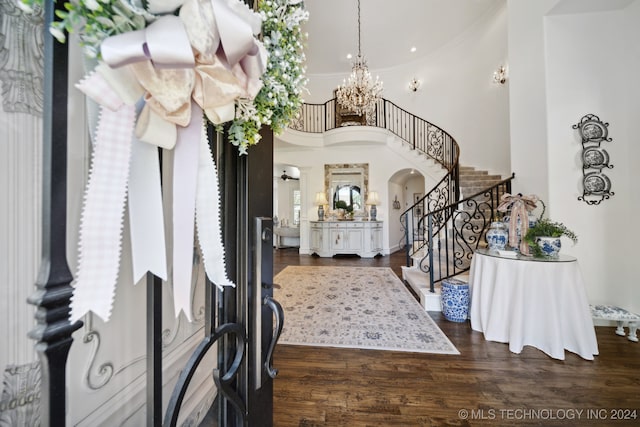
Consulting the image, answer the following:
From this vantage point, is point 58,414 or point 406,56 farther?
point 406,56

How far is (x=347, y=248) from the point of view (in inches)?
248

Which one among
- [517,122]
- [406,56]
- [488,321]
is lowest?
[488,321]

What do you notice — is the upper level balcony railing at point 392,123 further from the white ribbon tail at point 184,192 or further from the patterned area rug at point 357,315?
the white ribbon tail at point 184,192

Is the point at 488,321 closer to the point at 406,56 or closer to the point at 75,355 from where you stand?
the point at 75,355

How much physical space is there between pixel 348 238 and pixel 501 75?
5024 mm

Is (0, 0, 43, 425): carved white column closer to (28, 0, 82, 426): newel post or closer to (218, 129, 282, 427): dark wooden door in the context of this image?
(28, 0, 82, 426): newel post

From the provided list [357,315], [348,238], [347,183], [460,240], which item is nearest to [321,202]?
[347,183]

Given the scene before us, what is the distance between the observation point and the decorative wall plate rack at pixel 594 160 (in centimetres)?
239

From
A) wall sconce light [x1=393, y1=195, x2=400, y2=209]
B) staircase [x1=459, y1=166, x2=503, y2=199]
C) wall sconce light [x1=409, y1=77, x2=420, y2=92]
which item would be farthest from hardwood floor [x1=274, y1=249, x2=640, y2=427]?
wall sconce light [x1=409, y1=77, x2=420, y2=92]

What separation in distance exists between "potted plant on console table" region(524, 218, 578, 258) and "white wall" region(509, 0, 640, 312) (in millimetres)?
591

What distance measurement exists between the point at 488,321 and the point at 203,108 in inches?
106

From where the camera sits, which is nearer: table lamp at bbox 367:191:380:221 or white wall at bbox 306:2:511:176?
white wall at bbox 306:2:511:176

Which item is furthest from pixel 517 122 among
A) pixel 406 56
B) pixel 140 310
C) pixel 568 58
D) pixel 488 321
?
pixel 406 56

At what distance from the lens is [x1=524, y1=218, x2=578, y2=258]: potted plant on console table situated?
2016 millimetres
